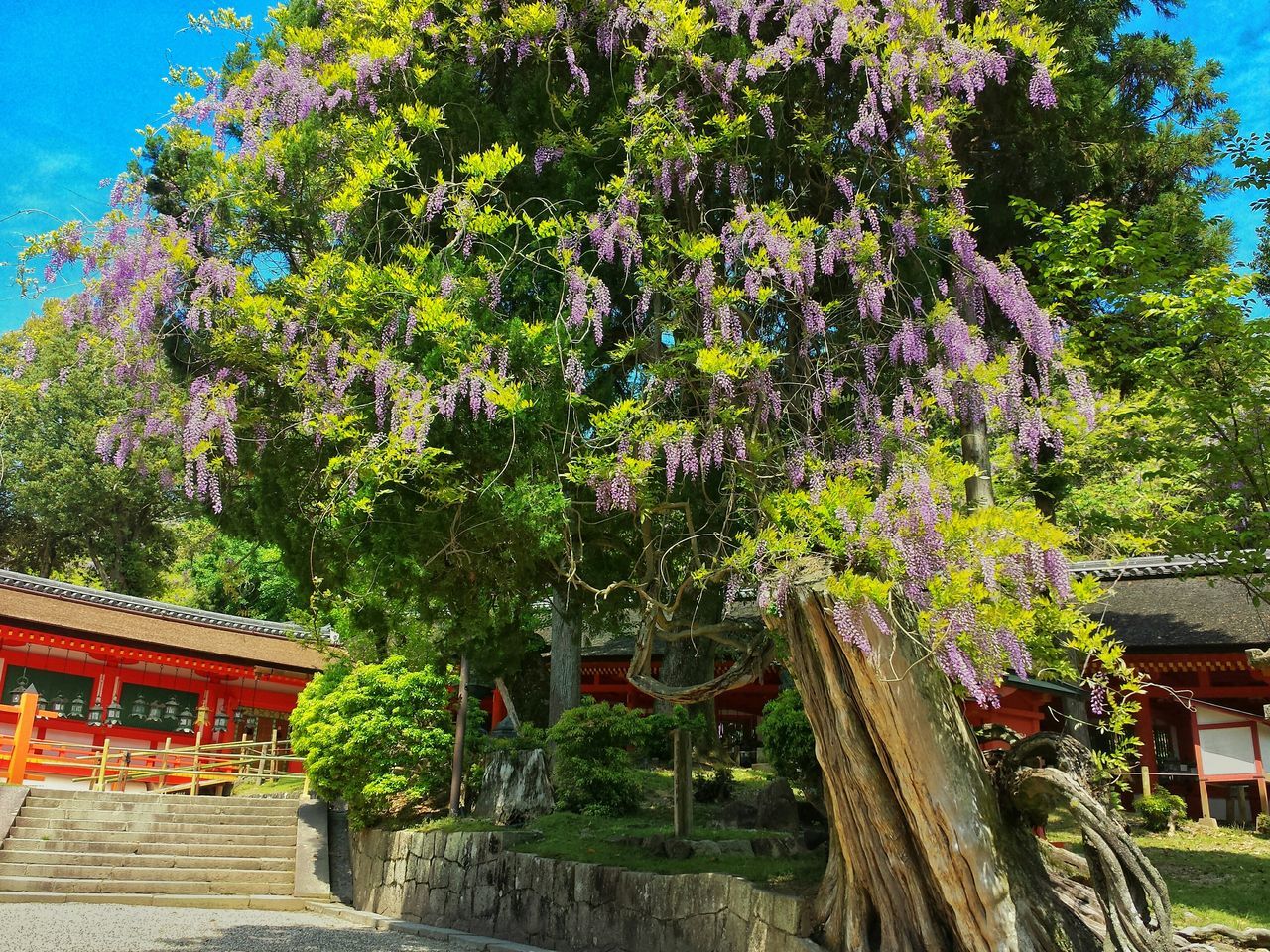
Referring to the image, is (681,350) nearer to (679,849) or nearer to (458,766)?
(679,849)

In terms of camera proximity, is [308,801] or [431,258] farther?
[308,801]

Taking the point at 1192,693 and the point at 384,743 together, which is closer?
the point at 1192,693

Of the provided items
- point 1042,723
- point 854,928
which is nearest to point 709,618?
point 854,928

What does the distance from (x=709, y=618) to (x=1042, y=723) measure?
7.09 metres

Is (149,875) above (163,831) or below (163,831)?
below

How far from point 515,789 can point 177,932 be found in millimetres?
3484

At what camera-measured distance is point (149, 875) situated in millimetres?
10836

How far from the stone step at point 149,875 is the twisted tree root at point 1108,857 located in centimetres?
892

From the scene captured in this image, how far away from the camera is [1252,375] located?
24.0 ft

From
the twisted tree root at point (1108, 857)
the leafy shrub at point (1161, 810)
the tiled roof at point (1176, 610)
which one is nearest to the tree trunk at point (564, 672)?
the tiled roof at point (1176, 610)

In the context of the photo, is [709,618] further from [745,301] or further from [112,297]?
[112,297]

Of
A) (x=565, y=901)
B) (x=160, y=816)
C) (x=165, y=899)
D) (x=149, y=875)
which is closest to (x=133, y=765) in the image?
(x=160, y=816)

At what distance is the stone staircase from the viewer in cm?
1029

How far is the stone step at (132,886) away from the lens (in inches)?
396
